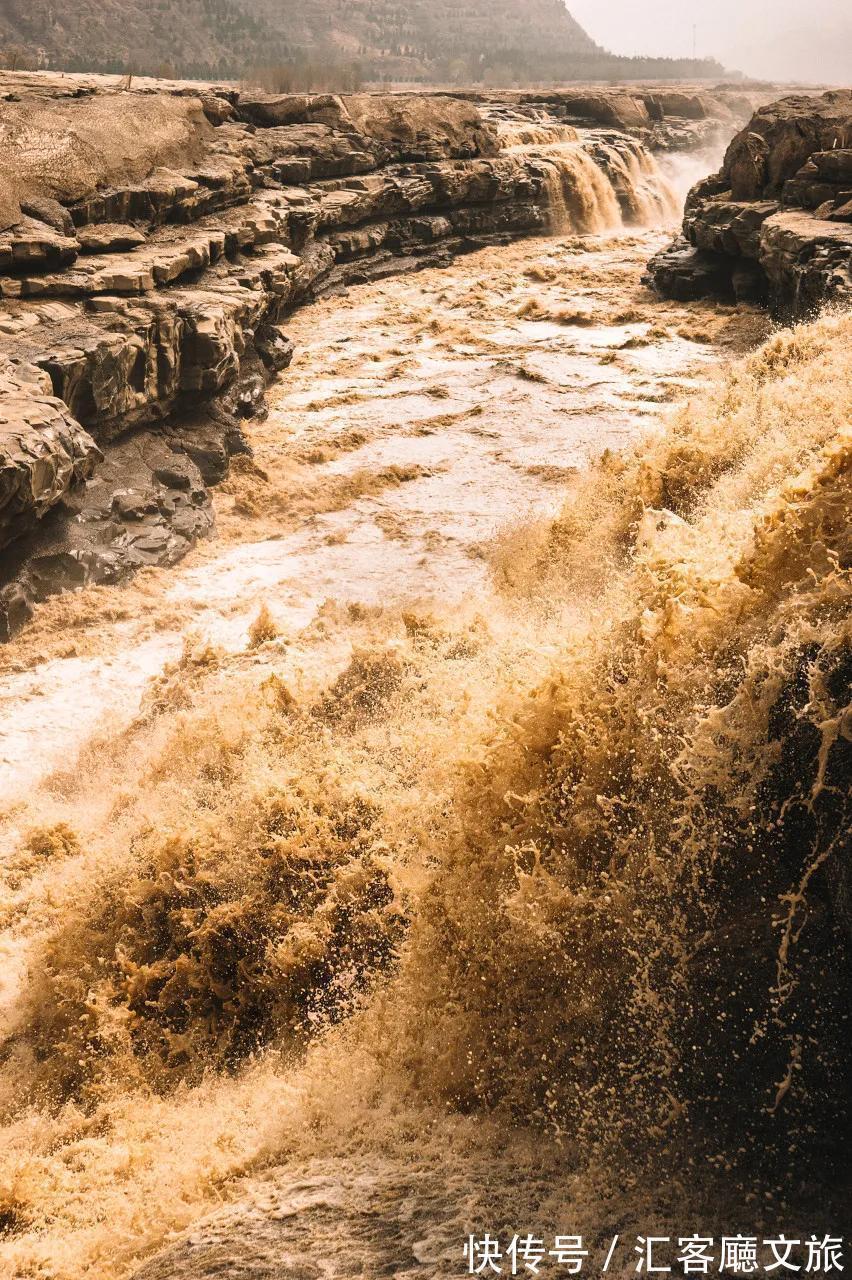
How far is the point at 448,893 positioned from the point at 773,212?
49.2 feet

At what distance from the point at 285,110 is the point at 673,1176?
20123 mm

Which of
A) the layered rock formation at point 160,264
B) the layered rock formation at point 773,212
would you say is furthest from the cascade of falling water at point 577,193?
the layered rock formation at point 773,212

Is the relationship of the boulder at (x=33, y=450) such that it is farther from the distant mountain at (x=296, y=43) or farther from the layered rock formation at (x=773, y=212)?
the distant mountain at (x=296, y=43)

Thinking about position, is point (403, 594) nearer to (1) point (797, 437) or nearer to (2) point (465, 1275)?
(1) point (797, 437)

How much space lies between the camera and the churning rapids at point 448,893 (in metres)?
2.63

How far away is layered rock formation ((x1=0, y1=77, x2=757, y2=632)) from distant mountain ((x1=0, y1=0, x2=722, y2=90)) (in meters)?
17.3

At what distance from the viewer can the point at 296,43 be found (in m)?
64.9

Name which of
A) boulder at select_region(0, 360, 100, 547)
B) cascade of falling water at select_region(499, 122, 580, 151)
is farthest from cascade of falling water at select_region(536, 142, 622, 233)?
boulder at select_region(0, 360, 100, 547)

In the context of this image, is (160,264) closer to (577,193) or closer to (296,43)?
(577,193)

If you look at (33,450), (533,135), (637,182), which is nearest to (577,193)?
(533,135)

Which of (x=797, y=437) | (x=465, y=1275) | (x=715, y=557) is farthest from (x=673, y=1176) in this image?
(x=797, y=437)

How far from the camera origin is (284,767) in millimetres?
5449

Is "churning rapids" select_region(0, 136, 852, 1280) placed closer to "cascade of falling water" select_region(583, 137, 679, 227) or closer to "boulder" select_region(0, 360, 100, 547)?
"boulder" select_region(0, 360, 100, 547)

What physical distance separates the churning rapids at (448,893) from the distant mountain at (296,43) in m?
31.3
